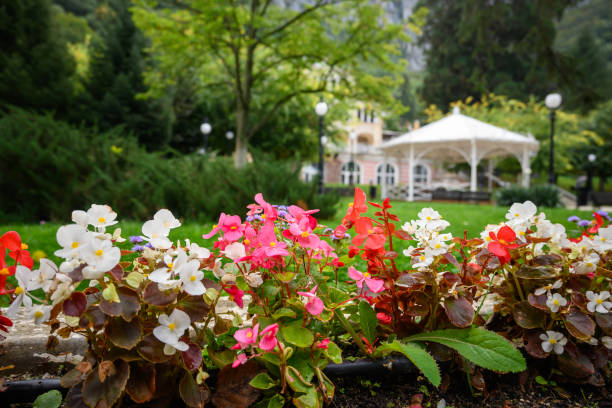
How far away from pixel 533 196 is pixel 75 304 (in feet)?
35.6

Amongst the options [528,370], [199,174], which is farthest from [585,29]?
[528,370]

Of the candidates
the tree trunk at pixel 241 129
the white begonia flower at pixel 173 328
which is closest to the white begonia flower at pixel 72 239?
the white begonia flower at pixel 173 328

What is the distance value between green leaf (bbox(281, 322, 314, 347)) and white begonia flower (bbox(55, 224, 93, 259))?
56 cm

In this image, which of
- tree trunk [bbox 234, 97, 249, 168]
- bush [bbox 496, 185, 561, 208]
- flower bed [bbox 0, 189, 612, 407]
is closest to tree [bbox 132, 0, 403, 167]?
tree trunk [bbox 234, 97, 249, 168]

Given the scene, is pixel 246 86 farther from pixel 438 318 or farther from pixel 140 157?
pixel 438 318

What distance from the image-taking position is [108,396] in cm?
90

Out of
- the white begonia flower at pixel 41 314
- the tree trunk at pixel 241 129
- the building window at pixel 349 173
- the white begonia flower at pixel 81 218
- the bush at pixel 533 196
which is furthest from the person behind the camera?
the building window at pixel 349 173

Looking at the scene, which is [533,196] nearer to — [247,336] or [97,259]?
[247,336]

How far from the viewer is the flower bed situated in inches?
35.8

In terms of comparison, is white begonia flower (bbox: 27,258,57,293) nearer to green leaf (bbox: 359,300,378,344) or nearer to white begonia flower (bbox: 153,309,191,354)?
white begonia flower (bbox: 153,309,191,354)

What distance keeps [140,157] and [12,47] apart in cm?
1050

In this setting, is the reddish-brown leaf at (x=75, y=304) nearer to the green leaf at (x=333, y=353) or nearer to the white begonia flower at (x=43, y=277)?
the white begonia flower at (x=43, y=277)

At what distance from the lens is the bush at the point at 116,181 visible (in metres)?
5.23

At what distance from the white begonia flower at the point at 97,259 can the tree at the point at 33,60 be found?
1420 centimetres
